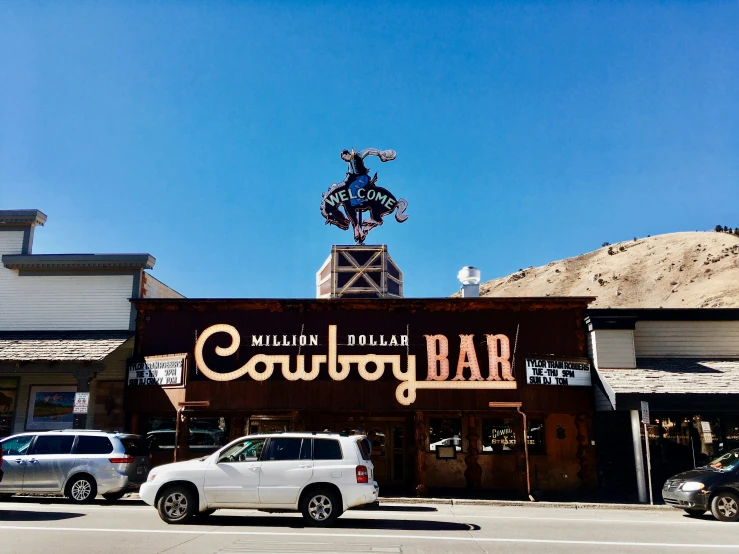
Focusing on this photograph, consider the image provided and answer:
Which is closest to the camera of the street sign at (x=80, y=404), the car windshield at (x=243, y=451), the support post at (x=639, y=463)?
the car windshield at (x=243, y=451)

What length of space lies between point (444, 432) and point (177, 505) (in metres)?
11.3

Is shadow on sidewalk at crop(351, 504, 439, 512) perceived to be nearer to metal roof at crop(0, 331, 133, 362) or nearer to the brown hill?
metal roof at crop(0, 331, 133, 362)

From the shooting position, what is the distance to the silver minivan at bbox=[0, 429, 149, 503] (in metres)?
15.1

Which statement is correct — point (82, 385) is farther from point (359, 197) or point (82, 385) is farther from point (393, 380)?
point (359, 197)

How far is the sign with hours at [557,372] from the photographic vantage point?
19.6 metres

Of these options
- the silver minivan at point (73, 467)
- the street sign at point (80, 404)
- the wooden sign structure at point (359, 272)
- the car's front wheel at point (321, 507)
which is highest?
the wooden sign structure at point (359, 272)

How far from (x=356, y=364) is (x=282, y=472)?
28.6 feet

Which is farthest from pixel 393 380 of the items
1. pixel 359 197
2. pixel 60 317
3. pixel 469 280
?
pixel 359 197

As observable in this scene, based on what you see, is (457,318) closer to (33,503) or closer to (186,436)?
(186,436)

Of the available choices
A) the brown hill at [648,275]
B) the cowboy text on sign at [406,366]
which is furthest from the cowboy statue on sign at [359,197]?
the brown hill at [648,275]

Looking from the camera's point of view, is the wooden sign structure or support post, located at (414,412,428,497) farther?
the wooden sign structure

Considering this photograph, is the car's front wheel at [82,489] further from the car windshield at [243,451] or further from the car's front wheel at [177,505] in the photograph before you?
the car windshield at [243,451]

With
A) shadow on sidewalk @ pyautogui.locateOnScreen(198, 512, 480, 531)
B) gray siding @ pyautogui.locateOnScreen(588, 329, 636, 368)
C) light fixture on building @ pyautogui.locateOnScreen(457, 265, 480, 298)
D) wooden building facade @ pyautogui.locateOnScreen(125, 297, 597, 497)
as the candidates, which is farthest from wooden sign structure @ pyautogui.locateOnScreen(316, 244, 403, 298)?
shadow on sidewalk @ pyautogui.locateOnScreen(198, 512, 480, 531)

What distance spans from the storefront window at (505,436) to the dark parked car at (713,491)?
244 inches
